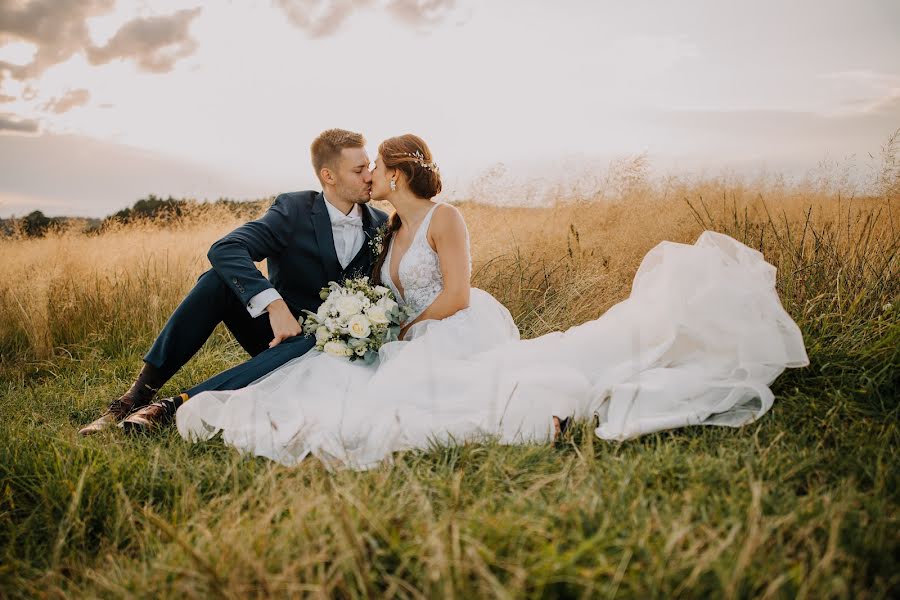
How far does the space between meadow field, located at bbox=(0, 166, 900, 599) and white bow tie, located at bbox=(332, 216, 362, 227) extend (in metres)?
1.51

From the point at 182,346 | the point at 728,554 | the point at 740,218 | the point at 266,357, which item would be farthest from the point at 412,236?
the point at 740,218

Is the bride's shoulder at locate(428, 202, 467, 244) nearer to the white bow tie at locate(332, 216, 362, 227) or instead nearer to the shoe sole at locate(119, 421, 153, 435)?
the white bow tie at locate(332, 216, 362, 227)

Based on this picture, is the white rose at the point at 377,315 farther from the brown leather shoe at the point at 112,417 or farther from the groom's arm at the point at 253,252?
the brown leather shoe at the point at 112,417

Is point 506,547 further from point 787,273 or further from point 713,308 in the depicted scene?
point 787,273

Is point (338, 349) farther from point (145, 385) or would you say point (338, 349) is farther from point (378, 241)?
point (145, 385)

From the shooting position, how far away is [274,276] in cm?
367

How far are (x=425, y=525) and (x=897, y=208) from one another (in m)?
4.36

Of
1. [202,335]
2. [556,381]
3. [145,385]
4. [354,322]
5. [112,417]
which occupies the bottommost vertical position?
[112,417]

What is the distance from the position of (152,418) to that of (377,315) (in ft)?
4.21

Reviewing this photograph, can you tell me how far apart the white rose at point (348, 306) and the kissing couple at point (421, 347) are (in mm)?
247

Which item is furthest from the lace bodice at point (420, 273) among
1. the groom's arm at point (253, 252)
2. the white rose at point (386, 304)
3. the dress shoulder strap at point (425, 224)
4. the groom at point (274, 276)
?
the groom's arm at point (253, 252)

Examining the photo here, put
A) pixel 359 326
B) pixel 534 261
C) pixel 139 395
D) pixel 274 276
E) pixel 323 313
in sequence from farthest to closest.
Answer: pixel 534 261
pixel 274 276
pixel 139 395
pixel 323 313
pixel 359 326

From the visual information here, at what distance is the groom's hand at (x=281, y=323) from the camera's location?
3.03 meters

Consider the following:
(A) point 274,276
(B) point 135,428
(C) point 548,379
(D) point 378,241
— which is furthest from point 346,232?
(C) point 548,379
